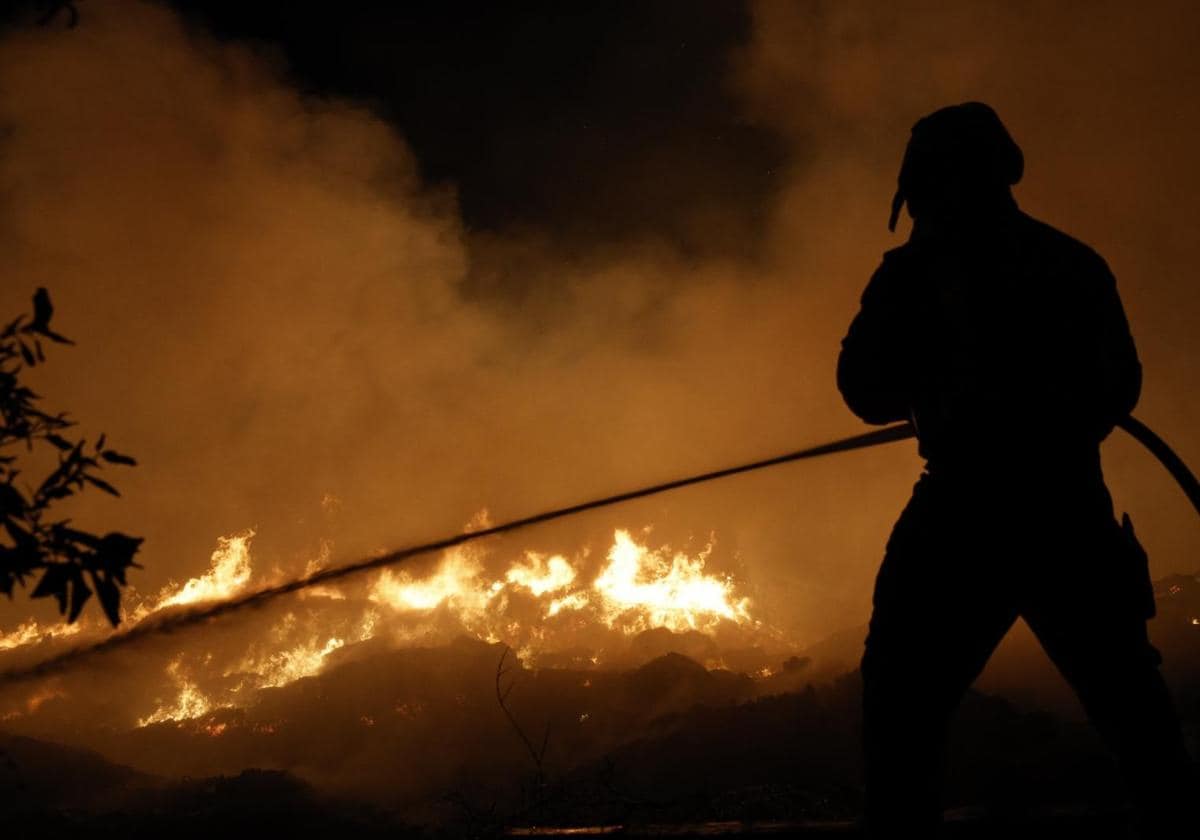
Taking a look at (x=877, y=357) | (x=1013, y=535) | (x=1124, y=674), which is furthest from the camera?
(x=877, y=357)

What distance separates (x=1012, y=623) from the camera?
2.44m

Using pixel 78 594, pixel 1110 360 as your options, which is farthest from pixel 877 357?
pixel 78 594

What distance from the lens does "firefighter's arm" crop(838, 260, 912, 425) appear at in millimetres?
3004

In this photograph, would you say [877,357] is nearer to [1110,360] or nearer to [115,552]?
[1110,360]

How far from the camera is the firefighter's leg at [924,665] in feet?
8.30

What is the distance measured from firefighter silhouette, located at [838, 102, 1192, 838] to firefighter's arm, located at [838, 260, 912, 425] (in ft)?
0.35

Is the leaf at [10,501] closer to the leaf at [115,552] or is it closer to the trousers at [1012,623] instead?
the leaf at [115,552]

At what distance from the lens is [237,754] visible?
92.6 meters

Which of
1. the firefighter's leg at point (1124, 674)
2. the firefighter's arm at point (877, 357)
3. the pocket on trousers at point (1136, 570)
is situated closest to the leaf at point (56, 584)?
the firefighter's arm at point (877, 357)

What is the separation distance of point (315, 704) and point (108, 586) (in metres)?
120

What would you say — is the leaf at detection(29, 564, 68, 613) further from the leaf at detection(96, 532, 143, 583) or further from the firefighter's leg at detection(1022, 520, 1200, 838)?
the firefighter's leg at detection(1022, 520, 1200, 838)

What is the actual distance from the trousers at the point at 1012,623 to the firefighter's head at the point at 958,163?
4.70ft

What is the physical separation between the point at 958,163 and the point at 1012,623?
2175 mm

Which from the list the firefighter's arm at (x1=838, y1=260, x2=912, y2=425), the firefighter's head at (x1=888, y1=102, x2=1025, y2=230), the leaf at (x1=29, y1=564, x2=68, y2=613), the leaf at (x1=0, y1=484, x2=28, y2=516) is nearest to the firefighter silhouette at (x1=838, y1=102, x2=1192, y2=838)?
the firefighter's arm at (x1=838, y1=260, x2=912, y2=425)
